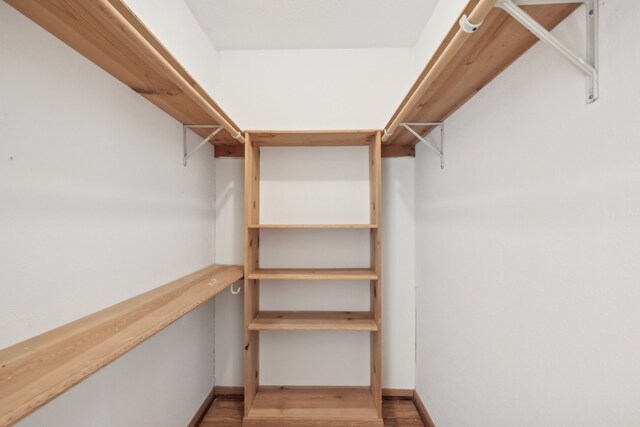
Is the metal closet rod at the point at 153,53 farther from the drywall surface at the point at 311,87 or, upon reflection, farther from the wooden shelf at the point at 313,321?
the wooden shelf at the point at 313,321

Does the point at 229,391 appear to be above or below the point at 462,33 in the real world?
below

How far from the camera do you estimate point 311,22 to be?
5.83 ft

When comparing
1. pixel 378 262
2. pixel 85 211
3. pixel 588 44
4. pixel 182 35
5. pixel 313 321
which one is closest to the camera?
pixel 588 44

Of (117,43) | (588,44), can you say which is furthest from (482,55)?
(117,43)

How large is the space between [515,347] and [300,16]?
6.24ft

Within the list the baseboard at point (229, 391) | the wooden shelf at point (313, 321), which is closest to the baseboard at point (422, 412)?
the wooden shelf at point (313, 321)

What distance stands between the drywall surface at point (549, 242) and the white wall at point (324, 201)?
61 cm

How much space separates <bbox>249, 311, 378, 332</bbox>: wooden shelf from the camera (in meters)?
1.76

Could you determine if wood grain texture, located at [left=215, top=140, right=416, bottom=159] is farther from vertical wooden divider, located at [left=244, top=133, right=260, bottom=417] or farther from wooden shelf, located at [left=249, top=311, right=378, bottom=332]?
wooden shelf, located at [left=249, top=311, right=378, bottom=332]

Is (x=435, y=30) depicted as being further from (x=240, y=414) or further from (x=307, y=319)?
(x=240, y=414)

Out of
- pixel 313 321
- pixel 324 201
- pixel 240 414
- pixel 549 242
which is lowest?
pixel 240 414

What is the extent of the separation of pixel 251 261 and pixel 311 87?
125 centimetres

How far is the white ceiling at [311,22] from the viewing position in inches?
64.2

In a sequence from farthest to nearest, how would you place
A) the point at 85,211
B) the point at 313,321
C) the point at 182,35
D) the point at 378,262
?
the point at 313,321 → the point at 378,262 → the point at 182,35 → the point at 85,211
